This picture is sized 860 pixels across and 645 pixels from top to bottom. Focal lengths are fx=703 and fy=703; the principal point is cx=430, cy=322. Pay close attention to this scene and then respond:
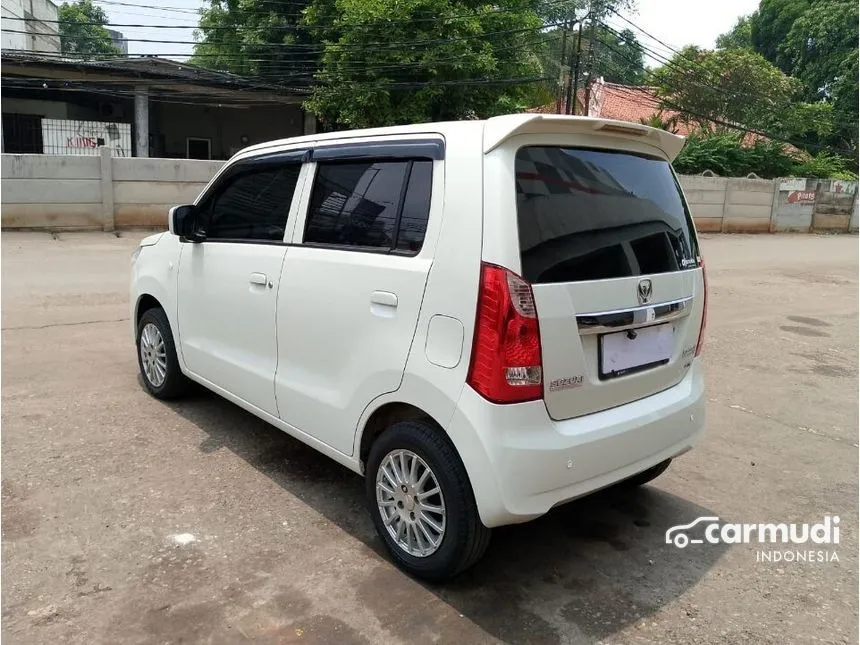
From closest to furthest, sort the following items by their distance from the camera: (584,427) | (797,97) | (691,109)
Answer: (584,427) → (691,109) → (797,97)

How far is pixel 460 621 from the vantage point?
2.72 metres

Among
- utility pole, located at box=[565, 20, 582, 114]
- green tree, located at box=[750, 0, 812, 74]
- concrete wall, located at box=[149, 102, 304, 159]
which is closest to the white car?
utility pole, located at box=[565, 20, 582, 114]

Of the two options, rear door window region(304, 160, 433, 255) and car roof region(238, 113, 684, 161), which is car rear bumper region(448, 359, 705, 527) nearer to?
rear door window region(304, 160, 433, 255)

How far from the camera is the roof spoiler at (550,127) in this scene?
2.67 metres

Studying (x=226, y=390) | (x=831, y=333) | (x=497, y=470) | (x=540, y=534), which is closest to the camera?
(x=497, y=470)

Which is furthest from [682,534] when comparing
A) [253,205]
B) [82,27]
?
[82,27]

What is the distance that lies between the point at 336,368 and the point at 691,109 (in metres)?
30.7

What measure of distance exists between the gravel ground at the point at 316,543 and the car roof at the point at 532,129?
1.83m

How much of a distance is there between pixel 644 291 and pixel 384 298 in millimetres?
1096

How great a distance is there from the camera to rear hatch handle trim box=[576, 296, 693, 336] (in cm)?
274

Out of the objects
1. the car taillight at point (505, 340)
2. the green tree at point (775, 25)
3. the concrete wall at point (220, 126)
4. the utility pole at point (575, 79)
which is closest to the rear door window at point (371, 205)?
the car taillight at point (505, 340)

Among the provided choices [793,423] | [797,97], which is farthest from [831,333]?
[797,97]

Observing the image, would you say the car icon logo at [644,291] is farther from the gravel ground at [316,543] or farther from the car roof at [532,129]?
the gravel ground at [316,543]

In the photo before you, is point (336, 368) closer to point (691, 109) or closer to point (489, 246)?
point (489, 246)
